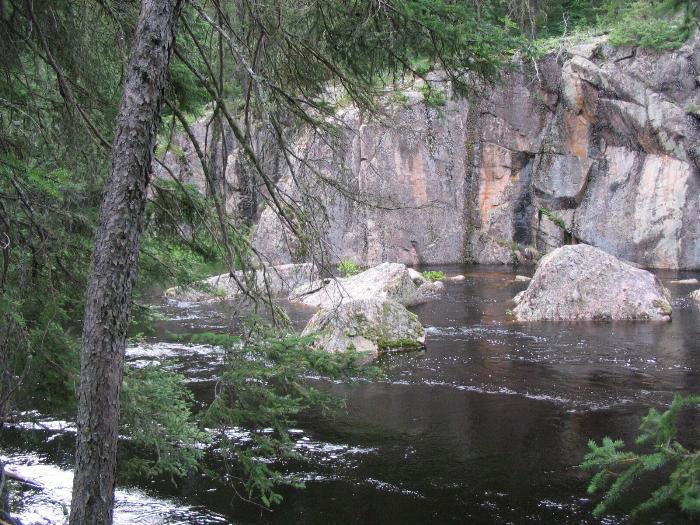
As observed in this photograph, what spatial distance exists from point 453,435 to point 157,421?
3760mm

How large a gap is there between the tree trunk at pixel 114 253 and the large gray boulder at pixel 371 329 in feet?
24.4

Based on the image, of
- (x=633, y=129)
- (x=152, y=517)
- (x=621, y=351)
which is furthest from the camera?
(x=633, y=129)

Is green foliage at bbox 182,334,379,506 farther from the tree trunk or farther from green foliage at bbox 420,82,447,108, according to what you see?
green foliage at bbox 420,82,447,108

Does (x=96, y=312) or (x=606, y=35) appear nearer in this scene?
(x=96, y=312)

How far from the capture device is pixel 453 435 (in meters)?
7.51

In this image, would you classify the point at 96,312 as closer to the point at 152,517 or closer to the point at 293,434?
the point at 152,517

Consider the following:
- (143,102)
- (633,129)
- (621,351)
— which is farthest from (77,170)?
(633,129)

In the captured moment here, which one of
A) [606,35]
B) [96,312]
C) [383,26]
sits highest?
[606,35]

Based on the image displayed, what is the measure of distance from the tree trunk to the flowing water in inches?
65.5

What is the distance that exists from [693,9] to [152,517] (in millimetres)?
5358

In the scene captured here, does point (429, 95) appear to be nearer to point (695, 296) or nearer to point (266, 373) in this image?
point (266, 373)

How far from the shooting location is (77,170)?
4867 mm

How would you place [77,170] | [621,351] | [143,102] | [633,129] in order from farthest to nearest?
[633,129], [621,351], [77,170], [143,102]

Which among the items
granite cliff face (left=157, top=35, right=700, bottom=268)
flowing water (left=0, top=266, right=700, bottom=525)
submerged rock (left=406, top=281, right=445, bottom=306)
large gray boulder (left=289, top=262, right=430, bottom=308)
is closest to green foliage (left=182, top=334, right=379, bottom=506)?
flowing water (left=0, top=266, right=700, bottom=525)
